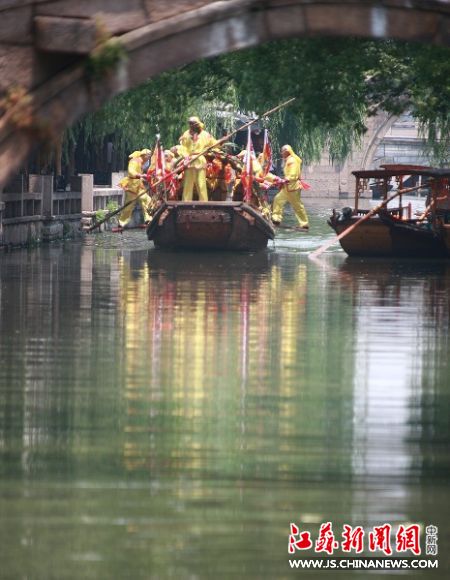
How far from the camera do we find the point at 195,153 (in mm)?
34000

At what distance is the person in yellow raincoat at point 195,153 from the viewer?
3391 centimetres

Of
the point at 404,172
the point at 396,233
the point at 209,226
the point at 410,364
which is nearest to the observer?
the point at 410,364

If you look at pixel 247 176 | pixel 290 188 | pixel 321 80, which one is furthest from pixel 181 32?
pixel 290 188

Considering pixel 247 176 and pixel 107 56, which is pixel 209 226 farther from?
pixel 107 56

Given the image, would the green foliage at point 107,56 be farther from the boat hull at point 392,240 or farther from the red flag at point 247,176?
the red flag at point 247,176

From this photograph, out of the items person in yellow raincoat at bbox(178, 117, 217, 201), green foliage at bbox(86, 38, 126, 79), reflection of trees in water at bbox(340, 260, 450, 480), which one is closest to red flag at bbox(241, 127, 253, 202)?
person in yellow raincoat at bbox(178, 117, 217, 201)

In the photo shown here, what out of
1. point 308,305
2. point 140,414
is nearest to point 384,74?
point 308,305

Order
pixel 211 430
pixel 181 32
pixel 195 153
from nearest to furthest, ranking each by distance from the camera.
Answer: pixel 181 32
pixel 211 430
pixel 195 153

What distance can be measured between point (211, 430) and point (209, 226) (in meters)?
23.0

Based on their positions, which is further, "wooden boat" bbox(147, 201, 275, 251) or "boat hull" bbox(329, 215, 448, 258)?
"wooden boat" bbox(147, 201, 275, 251)

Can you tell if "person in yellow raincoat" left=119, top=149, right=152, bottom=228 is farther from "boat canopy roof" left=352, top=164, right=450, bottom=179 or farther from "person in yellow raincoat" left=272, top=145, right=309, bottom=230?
"boat canopy roof" left=352, top=164, right=450, bottom=179

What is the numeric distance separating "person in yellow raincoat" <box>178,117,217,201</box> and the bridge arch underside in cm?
2375

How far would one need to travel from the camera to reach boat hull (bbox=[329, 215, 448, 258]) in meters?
32.1

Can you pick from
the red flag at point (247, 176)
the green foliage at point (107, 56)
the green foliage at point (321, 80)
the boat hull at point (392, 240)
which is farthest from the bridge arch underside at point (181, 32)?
the red flag at point (247, 176)
